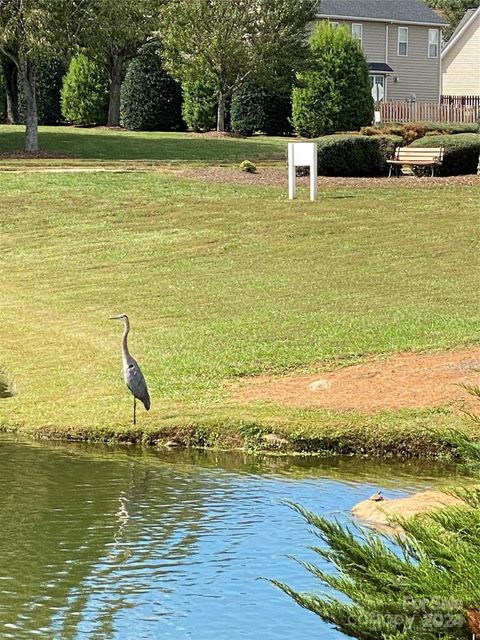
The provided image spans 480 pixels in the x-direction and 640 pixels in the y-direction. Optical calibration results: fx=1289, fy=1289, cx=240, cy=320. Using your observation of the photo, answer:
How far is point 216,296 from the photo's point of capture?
71.3ft

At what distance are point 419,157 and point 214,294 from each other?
1315cm

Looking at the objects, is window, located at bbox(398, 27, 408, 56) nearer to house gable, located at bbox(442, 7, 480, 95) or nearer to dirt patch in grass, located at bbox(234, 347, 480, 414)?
house gable, located at bbox(442, 7, 480, 95)

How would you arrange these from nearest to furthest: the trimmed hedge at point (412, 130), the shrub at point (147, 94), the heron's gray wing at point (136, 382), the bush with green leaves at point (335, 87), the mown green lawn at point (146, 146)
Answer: the heron's gray wing at point (136, 382)
the trimmed hedge at point (412, 130)
the mown green lawn at point (146, 146)
the bush with green leaves at point (335, 87)
the shrub at point (147, 94)

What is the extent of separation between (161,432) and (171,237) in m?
13.5

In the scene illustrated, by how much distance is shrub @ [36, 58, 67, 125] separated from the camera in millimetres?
59656

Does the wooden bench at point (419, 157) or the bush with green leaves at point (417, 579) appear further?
the wooden bench at point (419, 157)

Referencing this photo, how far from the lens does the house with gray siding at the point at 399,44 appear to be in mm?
70562

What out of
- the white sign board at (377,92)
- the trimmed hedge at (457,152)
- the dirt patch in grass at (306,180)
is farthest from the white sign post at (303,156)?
the white sign board at (377,92)

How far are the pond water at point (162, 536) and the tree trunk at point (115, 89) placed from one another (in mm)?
43971

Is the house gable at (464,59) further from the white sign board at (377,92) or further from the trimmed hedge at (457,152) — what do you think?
the trimmed hedge at (457,152)

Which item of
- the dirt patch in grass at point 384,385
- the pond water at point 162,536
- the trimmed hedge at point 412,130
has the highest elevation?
the trimmed hedge at point 412,130

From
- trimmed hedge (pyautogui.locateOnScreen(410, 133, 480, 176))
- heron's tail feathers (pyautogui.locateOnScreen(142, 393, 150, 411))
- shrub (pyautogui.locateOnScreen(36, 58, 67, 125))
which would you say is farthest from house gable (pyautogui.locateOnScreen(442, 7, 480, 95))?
heron's tail feathers (pyautogui.locateOnScreen(142, 393, 150, 411))

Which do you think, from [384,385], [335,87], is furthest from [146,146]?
[384,385]

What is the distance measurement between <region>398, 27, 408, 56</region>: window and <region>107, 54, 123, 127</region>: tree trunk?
21.4m
